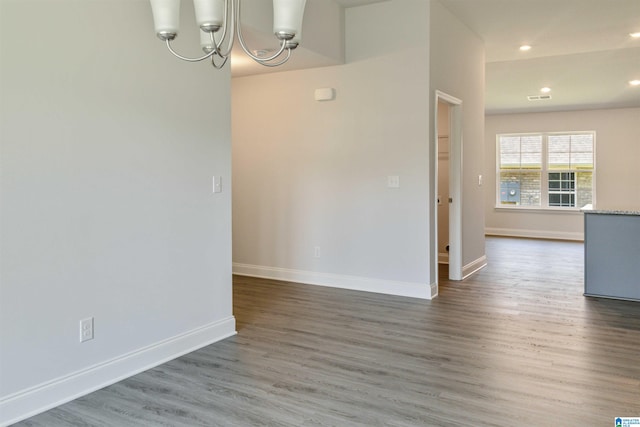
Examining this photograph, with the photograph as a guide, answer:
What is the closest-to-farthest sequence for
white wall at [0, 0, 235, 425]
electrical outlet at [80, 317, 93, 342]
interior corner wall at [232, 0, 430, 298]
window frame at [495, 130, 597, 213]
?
white wall at [0, 0, 235, 425] < electrical outlet at [80, 317, 93, 342] < interior corner wall at [232, 0, 430, 298] < window frame at [495, 130, 597, 213]

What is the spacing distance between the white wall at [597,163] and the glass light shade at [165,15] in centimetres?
898

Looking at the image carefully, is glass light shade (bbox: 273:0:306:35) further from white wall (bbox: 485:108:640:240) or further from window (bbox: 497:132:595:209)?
window (bbox: 497:132:595:209)

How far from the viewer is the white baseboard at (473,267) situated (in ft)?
19.3

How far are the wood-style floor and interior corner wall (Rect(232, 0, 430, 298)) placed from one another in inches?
22.6

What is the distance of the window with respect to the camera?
10.1 metres

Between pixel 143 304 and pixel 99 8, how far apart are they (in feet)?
5.57

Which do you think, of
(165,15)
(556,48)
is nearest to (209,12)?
(165,15)

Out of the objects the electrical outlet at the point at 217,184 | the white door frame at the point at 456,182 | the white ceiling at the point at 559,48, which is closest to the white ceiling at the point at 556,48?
the white ceiling at the point at 559,48

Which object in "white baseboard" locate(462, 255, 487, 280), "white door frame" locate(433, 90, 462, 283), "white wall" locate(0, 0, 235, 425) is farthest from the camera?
"white baseboard" locate(462, 255, 487, 280)

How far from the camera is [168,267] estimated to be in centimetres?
324

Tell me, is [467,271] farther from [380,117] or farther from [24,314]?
[24,314]

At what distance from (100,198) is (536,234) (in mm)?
9521

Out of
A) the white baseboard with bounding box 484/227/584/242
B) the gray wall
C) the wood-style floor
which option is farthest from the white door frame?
the white baseboard with bounding box 484/227/584/242

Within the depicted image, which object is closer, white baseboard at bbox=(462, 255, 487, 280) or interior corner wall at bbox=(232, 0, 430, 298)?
interior corner wall at bbox=(232, 0, 430, 298)
